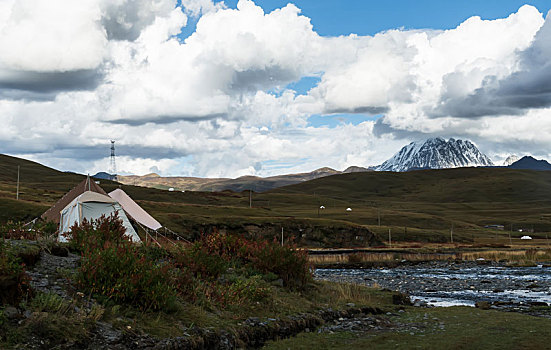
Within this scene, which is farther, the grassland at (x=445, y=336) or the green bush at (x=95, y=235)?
the green bush at (x=95, y=235)

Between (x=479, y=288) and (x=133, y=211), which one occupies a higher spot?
(x=133, y=211)

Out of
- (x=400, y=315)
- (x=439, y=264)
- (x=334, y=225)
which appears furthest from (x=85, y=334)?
(x=334, y=225)

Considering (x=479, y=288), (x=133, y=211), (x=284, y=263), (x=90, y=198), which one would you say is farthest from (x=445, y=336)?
(x=133, y=211)

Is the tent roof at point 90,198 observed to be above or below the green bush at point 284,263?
above

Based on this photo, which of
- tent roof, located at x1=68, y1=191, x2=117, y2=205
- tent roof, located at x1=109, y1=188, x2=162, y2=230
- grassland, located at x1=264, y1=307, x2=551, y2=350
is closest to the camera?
grassland, located at x1=264, y1=307, x2=551, y2=350

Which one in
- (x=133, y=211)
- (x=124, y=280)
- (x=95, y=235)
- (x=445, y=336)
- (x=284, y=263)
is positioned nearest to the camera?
(x=124, y=280)

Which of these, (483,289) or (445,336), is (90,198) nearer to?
(483,289)

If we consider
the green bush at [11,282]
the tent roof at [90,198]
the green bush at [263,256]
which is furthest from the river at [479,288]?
the green bush at [11,282]

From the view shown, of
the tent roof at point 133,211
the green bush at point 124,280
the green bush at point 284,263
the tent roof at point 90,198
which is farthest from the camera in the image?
the tent roof at point 133,211

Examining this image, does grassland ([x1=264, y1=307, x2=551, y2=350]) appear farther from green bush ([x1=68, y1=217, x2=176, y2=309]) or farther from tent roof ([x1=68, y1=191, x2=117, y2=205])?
tent roof ([x1=68, y1=191, x2=117, y2=205])

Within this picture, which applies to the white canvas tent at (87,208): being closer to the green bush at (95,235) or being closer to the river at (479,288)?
the river at (479,288)

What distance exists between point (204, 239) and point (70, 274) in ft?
23.6

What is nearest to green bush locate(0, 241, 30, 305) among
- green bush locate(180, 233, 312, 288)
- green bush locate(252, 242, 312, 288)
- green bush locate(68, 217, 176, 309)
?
green bush locate(68, 217, 176, 309)


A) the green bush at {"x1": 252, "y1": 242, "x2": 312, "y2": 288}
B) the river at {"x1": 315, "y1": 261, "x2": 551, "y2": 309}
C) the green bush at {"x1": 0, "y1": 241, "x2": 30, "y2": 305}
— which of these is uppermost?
the green bush at {"x1": 0, "y1": 241, "x2": 30, "y2": 305}
